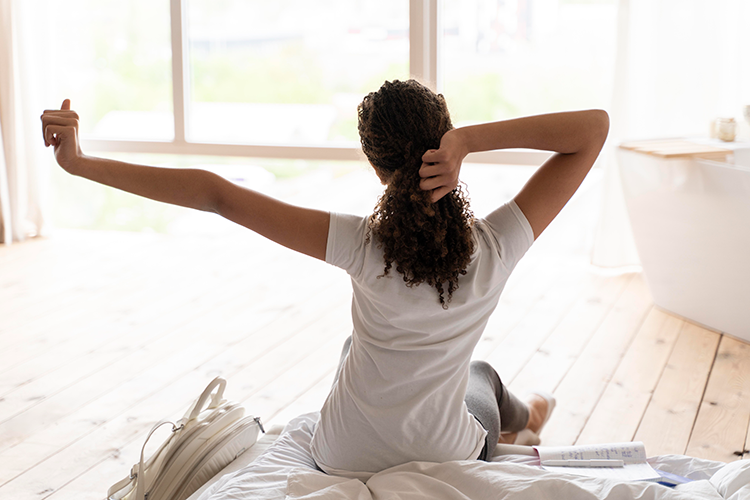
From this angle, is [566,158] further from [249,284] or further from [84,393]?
[249,284]

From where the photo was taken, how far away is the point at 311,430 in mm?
1444

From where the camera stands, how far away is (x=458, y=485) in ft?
3.85

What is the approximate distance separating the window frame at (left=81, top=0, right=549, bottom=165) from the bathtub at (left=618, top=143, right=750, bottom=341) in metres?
0.86

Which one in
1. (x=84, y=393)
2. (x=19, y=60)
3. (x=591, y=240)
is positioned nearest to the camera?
(x=84, y=393)

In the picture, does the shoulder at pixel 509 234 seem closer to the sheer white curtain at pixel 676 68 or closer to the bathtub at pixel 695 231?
the bathtub at pixel 695 231

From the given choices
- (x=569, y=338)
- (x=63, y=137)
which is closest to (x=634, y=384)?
(x=569, y=338)

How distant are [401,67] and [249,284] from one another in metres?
1.44

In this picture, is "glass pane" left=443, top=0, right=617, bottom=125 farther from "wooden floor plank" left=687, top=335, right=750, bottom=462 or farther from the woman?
the woman

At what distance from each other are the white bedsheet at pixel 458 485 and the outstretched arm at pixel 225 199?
384 mm

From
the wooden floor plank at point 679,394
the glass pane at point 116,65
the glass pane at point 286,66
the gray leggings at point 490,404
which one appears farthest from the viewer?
the glass pane at point 116,65

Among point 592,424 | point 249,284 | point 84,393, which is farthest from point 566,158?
point 249,284

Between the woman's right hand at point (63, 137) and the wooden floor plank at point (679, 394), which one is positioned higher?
the woman's right hand at point (63, 137)

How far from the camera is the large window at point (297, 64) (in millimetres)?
3662

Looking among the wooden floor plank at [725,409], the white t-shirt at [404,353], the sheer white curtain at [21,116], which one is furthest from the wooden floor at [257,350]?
the white t-shirt at [404,353]
